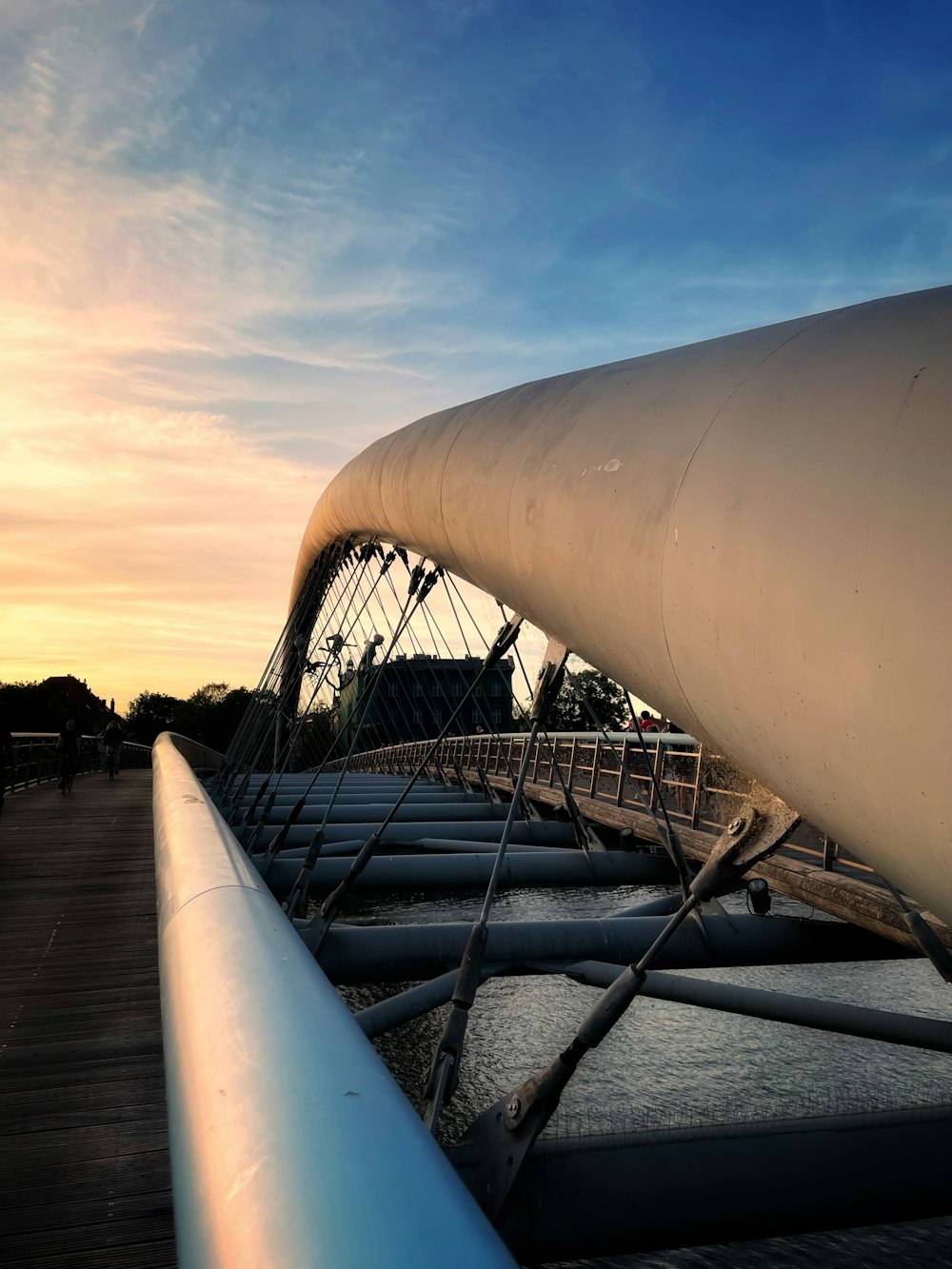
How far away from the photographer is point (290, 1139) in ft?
3.18

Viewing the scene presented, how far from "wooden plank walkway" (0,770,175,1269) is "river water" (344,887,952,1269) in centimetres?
385

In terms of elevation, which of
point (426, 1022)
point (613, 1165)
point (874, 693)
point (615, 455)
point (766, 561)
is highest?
point (615, 455)

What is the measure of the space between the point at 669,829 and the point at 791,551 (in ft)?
15.4

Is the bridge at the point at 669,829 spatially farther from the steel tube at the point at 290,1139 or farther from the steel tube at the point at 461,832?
the steel tube at the point at 461,832

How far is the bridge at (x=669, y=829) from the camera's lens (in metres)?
1.04

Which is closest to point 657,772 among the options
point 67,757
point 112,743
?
point 67,757

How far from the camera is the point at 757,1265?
7.07 metres

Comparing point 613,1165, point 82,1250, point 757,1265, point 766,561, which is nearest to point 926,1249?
point 757,1265

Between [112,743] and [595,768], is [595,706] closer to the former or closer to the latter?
[112,743]

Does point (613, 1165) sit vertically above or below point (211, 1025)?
below

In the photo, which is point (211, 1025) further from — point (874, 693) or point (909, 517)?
point (909, 517)

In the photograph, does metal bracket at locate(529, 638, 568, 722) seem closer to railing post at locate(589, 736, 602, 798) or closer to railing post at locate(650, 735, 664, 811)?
railing post at locate(650, 735, 664, 811)

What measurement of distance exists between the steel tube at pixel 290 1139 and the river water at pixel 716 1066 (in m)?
6.92

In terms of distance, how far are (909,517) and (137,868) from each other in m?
8.98
